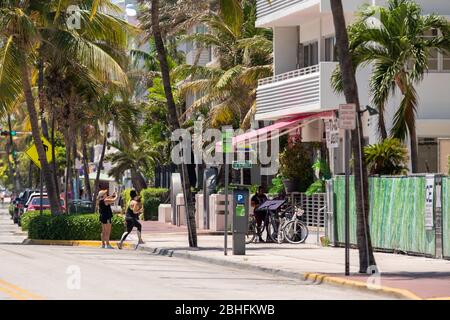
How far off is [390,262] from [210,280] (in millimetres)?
5891

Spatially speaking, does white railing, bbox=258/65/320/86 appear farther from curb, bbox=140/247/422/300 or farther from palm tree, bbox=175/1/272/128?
curb, bbox=140/247/422/300

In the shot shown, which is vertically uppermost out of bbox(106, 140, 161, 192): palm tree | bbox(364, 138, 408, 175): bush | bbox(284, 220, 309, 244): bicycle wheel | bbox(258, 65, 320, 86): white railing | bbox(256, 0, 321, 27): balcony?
bbox(256, 0, 321, 27): balcony

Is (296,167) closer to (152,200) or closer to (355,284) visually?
(355,284)

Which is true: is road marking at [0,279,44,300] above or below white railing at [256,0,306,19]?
below

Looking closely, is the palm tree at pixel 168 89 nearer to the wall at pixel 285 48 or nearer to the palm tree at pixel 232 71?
the wall at pixel 285 48

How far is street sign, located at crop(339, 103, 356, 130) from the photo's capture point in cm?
2228

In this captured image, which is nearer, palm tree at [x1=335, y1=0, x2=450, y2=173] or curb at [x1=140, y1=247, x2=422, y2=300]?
curb at [x1=140, y1=247, x2=422, y2=300]

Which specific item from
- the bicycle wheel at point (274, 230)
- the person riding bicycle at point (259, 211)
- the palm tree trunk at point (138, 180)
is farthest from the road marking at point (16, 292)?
the palm tree trunk at point (138, 180)

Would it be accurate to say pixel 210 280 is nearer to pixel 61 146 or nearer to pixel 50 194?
pixel 50 194

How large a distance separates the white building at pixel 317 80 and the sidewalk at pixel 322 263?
4.54 metres

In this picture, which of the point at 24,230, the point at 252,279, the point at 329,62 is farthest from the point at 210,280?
the point at 24,230

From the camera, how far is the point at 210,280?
22.6 m

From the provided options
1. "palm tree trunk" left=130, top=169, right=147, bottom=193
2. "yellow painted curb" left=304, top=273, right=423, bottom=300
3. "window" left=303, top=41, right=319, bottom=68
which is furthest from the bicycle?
"palm tree trunk" left=130, top=169, right=147, bottom=193

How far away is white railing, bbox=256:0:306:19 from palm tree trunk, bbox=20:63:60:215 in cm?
857
